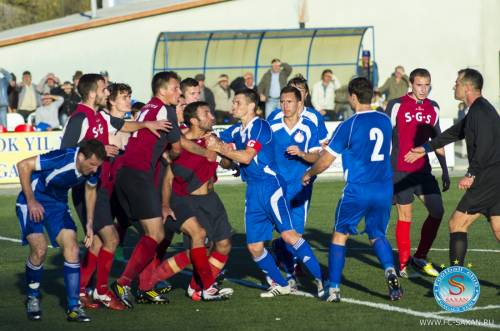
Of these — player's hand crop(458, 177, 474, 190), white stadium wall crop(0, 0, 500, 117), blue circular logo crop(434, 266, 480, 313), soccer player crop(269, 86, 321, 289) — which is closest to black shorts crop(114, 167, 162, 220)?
soccer player crop(269, 86, 321, 289)

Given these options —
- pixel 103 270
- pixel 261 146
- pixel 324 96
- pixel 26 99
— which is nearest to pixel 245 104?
pixel 261 146

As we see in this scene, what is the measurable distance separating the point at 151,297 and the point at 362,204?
229 centimetres

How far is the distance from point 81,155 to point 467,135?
3.80 metres

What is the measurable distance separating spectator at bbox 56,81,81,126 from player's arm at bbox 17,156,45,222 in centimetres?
A: 1795

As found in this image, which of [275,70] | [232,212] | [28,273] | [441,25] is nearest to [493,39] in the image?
[441,25]

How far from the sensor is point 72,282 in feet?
34.4

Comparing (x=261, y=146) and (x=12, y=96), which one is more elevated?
(x=261, y=146)

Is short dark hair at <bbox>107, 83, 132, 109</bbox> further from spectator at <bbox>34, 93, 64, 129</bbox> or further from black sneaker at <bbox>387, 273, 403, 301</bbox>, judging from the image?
spectator at <bbox>34, 93, 64, 129</bbox>

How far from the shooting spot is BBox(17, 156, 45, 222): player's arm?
1026 cm

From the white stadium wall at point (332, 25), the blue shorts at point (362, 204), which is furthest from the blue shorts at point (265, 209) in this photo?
the white stadium wall at point (332, 25)


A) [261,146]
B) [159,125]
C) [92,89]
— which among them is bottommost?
[261,146]

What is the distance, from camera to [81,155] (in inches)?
404

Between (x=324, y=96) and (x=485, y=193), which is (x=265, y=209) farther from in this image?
(x=324, y=96)

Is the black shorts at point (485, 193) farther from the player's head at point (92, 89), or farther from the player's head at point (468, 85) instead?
the player's head at point (92, 89)
